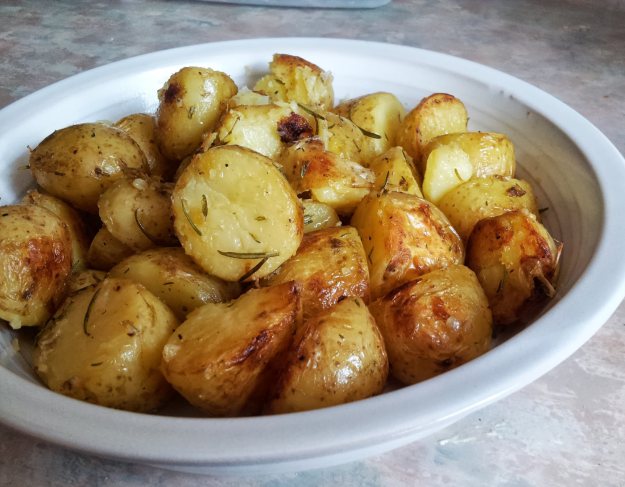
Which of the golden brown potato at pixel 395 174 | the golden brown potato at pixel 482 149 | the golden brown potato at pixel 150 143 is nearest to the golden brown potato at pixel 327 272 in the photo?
the golden brown potato at pixel 395 174

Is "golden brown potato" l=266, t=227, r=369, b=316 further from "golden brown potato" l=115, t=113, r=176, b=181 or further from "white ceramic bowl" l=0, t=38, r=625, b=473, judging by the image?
"golden brown potato" l=115, t=113, r=176, b=181

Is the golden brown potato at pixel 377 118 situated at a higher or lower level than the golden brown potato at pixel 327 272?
higher

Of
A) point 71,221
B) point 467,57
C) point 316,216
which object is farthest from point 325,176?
point 467,57

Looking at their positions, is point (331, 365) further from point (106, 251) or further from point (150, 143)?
point (150, 143)

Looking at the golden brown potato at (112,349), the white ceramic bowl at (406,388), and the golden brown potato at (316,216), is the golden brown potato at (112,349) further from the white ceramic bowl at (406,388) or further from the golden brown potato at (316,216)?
the golden brown potato at (316,216)

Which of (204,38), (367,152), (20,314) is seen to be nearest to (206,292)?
(20,314)

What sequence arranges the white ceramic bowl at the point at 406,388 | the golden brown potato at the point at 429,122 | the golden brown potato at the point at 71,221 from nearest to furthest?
the white ceramic bowl at the point at 406,388 → the golden brown potato at the point at 71,221 → the golden brown potato at the point at 429,122
